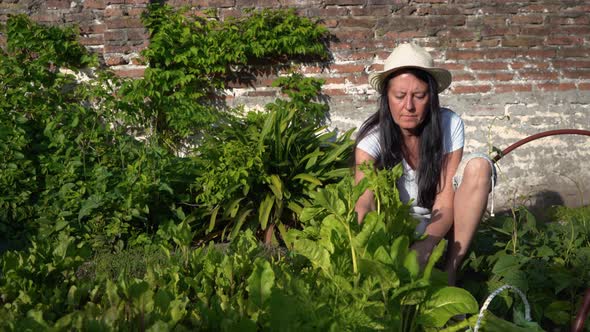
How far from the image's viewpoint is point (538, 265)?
2840mm

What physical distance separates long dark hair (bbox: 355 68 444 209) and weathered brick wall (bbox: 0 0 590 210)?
7.87 ft

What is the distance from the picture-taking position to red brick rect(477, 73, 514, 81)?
5.50 metres

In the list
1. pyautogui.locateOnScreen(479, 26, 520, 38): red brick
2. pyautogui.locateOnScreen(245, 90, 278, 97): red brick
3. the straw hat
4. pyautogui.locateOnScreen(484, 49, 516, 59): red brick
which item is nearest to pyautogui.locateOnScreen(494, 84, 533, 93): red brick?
pyautogui.locateOnScreen(484, 49, 516, 59): red brick

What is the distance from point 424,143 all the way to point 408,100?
0.26 meters

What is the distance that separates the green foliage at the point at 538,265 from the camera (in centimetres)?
274

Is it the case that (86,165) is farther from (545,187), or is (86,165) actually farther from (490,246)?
(545,187)

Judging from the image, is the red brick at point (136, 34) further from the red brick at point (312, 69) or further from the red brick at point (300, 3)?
the red brick at point (312, 69)

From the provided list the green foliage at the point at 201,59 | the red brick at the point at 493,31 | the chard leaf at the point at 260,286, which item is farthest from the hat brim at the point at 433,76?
the red brick at the point at 493,31

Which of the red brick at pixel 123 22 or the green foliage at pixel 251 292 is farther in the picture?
the red brick at pixel 123 22


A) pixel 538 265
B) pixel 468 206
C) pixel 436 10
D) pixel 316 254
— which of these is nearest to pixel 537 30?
pixel 436 10

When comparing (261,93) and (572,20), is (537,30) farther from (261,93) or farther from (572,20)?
(261,93)

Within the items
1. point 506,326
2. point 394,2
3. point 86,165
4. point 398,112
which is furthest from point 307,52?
point 506,326

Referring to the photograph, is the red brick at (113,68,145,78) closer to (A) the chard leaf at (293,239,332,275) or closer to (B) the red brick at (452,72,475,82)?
(B) the red brick at (452,72,475,82)

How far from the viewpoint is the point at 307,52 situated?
5.22 m
